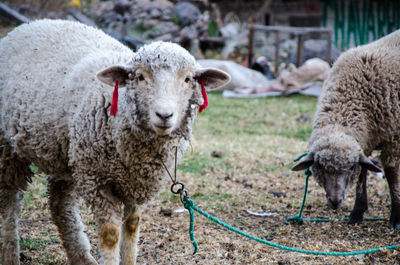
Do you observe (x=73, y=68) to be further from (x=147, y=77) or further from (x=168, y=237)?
(x=168, y=237)

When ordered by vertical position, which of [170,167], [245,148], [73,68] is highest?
[73,68]

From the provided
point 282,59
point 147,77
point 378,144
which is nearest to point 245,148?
point 378,144

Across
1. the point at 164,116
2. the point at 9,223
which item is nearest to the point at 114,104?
the point at 164,116

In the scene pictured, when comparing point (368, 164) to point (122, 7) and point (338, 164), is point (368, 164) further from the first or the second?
point (122, 7)

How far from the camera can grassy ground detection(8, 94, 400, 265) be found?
3.98 meters

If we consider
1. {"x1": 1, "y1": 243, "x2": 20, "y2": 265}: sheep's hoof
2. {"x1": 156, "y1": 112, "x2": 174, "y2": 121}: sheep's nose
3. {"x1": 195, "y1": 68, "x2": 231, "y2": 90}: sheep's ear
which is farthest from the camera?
{"x1": 1, "y1": 243, "x2": 20, "y2": 265}: sheep's hoof

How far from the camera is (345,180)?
4.36m

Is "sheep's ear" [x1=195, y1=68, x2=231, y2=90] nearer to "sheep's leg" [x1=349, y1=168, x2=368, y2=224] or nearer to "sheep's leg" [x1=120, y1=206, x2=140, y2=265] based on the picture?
"sheep's leg" [x1=120, y1=206, x2=140, y2=265]

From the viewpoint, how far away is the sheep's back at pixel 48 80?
3.23m

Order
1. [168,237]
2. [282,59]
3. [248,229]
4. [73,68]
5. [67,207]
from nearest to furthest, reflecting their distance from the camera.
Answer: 1. [73,68]
2. [67,207]
3. [168,237]
4. [248,229]
5. [282,59]

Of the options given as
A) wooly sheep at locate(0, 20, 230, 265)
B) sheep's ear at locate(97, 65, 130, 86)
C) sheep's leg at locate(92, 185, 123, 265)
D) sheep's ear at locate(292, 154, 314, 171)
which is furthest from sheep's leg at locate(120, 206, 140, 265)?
sheep's ear at locate(292, 154, 314, 171)

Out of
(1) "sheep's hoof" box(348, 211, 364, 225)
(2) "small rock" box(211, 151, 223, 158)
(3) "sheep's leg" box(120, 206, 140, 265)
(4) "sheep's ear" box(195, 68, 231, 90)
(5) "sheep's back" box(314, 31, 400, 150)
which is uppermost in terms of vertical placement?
(4) "sheep's ear" box(195, 68, 231, 90)

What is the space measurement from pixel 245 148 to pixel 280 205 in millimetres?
2298

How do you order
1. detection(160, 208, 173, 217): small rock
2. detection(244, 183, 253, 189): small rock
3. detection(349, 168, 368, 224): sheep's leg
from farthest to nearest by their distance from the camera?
detection(244, 183, 253, 189): small rock
detection(160, 208, 173, 217): small rock
detection(349, 168, 368, 224): sheep's leg
